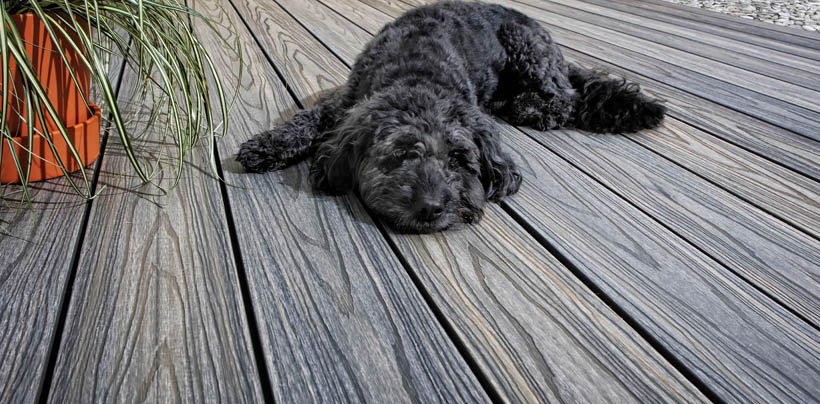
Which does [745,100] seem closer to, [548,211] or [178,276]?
[548,211]

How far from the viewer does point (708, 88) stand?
3.03 meters

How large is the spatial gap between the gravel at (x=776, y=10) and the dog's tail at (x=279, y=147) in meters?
5.14

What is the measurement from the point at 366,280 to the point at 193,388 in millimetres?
544

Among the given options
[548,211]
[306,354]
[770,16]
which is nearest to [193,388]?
[306,354]

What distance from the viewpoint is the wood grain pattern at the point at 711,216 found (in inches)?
60.2

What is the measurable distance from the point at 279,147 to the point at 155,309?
3.01ft

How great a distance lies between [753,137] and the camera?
2.42 metres

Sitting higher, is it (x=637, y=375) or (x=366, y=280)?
(x=366, y=280)

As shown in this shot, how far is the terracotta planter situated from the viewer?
1.43m

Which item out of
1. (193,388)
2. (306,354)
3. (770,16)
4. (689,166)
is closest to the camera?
(193,388)

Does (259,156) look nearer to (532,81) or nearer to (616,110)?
(532,81)

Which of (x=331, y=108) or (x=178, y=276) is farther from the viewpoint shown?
(x=331, y=108)

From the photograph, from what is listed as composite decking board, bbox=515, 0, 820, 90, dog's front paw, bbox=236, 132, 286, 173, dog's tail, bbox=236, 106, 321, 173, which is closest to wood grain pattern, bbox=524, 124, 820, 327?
dog's tail, bbox=236, 106, 321, 173

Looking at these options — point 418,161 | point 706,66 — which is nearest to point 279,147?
point 418,161
